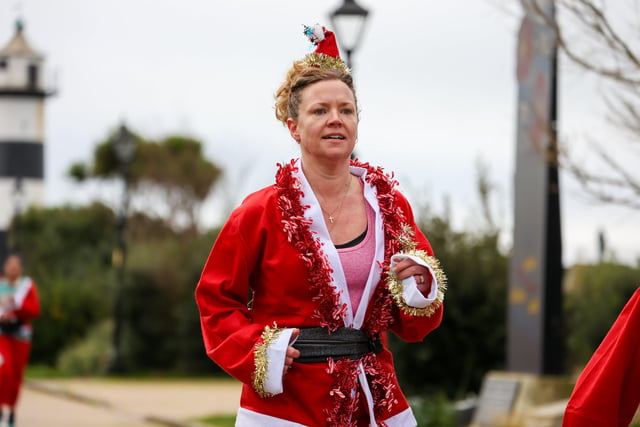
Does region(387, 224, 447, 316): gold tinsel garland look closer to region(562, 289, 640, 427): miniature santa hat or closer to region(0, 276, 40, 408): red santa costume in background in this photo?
region(562, 289, 640, 427): miniature santa hat

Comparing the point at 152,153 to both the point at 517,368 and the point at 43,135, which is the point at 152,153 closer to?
the point at 43,135

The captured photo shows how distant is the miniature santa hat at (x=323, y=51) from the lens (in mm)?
4625

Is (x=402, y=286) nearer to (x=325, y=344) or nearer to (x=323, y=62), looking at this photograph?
(x=325, y=344)

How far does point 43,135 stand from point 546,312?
43889 millimetres

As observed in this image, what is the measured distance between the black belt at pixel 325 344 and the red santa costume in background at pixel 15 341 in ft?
35.1

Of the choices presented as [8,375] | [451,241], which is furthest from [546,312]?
[8,375]

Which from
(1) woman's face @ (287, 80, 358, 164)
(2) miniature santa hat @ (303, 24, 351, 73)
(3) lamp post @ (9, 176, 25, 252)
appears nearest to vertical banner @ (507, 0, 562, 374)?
(2) miniature santa hat @ (303, 24, 351, 73)

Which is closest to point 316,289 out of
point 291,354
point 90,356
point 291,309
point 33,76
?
point 291,309

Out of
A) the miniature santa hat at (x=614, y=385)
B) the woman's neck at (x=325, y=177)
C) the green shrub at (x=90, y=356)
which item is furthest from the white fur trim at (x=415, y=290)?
the green shrub at (x=90, y=356)

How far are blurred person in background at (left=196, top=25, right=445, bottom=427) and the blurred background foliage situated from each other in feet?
29.8

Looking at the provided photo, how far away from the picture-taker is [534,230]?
12.8 meters

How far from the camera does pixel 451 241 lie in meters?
16.0

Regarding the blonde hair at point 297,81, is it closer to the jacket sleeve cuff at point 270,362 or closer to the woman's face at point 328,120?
the woman's face at point 328,120

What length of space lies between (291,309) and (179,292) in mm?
22502
